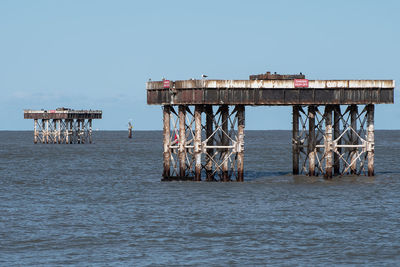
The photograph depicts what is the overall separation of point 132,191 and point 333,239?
22.0m

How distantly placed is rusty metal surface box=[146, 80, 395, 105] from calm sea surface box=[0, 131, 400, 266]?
5.61 metres

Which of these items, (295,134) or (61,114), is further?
(61,114)

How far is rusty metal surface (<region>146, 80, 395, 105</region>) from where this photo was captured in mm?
51469

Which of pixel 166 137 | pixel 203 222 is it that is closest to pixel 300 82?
→ pixel 166 137

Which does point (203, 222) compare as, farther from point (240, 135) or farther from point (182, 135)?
point (182, 135)

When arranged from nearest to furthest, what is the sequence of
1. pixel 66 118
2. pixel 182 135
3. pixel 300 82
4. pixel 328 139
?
pixel 300 82, pixel 328 139, pixel 182 135, pixel 66 118

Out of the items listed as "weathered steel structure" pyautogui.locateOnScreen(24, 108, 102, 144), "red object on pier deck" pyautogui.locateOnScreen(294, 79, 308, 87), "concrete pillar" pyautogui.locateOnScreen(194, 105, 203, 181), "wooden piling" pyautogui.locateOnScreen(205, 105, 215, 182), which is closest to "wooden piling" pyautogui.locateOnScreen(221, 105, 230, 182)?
"wooden piling" pyautogui.locateOnScreen(205, 105, 215, 182)

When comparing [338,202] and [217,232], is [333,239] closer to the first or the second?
[217,232]

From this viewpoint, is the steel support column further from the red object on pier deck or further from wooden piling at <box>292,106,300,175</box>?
the red object on pier deck

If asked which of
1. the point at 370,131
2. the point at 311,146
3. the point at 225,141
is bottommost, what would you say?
the point at 311,146

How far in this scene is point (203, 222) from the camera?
3659 cm

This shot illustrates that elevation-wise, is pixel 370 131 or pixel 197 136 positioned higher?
pixel 370 131

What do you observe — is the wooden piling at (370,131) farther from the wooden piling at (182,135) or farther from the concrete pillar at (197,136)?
the wooden piling at (182,135)

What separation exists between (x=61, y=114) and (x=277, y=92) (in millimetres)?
100074
